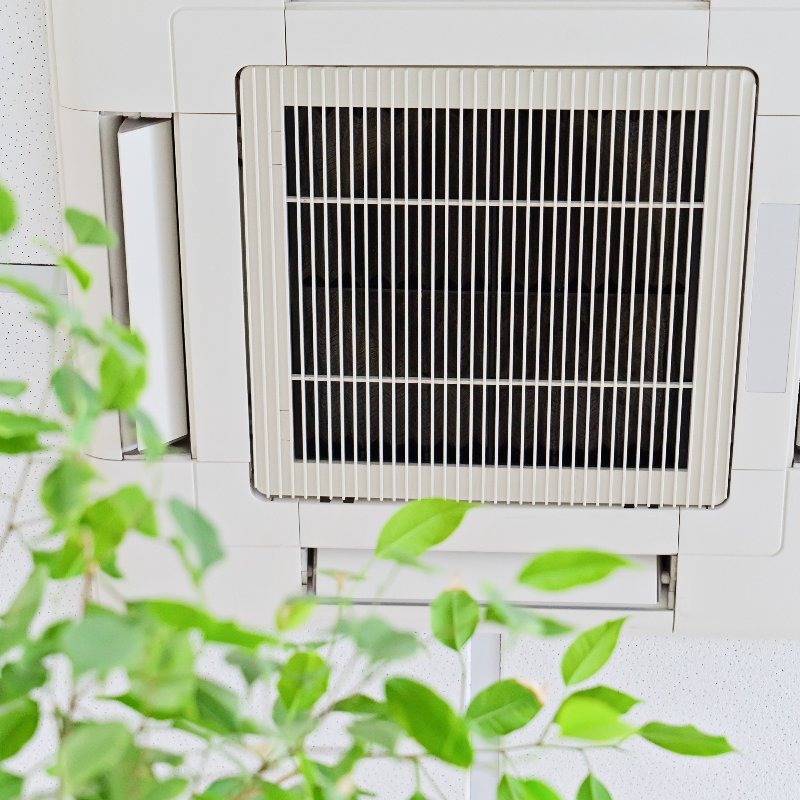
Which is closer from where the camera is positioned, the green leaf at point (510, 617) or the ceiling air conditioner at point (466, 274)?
the green leaf at point (510, 617)

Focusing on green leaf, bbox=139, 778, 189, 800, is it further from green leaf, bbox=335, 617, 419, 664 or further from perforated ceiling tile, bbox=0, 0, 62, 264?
perforated ceiling tile, bbox=0, 0, 62, 264

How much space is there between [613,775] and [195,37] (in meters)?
0.64

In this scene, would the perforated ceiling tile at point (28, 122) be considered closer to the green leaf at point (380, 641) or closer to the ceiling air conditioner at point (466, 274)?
the ceiling air conditioner at point (466, 274)

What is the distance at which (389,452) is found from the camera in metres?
0.68

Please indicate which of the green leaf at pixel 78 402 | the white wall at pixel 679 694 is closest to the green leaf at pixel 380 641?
the green leaf at pixel 78 402

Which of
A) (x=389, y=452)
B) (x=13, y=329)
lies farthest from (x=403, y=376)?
(x=13, y=329)

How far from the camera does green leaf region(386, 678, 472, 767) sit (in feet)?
1.15

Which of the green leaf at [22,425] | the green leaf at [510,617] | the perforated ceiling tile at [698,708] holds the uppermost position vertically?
the green leaf at [22,425]

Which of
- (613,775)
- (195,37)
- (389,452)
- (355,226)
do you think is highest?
(195,37)

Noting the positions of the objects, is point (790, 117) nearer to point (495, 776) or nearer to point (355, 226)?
point (355, 226)

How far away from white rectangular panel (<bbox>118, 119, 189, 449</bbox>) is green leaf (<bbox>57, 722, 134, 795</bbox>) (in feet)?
1.18

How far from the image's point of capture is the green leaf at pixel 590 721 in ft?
1.18

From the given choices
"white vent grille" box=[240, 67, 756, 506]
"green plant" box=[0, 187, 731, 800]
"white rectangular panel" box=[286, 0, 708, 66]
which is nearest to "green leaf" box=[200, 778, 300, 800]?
"green plant" box=[0, 187, 731, 800]

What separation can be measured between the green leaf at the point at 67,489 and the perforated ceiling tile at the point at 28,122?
1.55 ft
